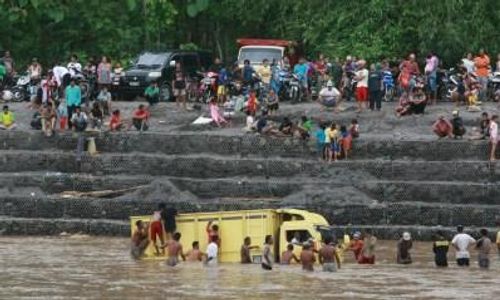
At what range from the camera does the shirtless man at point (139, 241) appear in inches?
1033

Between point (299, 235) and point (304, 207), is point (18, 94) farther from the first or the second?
point (299, 235)

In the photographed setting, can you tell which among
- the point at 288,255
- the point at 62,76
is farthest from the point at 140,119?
the point at 288,255

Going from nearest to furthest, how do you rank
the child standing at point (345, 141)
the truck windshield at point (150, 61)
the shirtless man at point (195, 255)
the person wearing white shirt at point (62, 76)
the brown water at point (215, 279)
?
the brown water at point (215, 279) → the shirtless man at point (195, 255) → the child standing at point (345, 141) → the person wearing white shirt at point (62, 76) → the truck windshield at point (150, 61)

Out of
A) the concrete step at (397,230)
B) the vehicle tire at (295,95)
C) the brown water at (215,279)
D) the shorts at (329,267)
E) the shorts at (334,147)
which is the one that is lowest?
the brown water at (215,279)

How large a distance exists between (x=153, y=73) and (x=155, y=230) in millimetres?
16796

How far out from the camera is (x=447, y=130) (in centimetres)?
3400

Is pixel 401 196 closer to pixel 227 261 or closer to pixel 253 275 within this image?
pixel 227 261

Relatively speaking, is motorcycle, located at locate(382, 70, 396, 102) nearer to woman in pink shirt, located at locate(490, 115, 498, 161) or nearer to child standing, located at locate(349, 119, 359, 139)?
child standing, located at locate(349, 119, 359, 139)

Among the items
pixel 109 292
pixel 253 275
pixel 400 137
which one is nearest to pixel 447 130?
pixel 400 137

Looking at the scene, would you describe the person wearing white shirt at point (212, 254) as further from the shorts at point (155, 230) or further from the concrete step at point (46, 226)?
the concrete step at point (46, 226)

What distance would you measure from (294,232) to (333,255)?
174 cm

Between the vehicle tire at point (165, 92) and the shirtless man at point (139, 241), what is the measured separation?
53.9 feet

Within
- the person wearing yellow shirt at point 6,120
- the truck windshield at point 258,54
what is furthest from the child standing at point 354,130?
the person wearing yellow shirt at point 6,120

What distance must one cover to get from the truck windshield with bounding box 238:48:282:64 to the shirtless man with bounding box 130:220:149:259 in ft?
61.9
